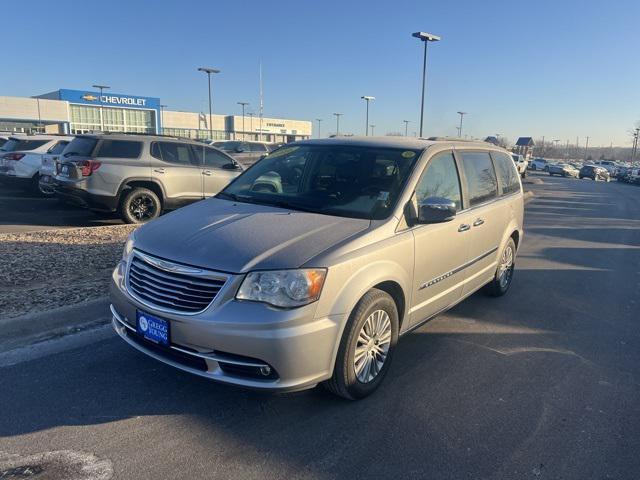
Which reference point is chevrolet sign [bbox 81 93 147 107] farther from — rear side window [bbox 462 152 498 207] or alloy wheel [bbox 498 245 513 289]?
rear side window [bbox 462 152 498 207]

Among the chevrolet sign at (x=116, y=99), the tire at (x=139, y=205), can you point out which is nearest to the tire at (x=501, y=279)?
the tire at (x=139, y=205)

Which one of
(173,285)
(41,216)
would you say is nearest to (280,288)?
(173,285)

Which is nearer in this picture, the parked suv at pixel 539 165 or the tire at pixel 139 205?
the tire at pixel 139 205

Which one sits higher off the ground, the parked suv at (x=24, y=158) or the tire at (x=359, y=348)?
the parked suv at (x=24, y=158)

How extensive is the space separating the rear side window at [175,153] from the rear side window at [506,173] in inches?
258

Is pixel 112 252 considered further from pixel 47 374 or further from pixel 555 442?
pixel 555 442

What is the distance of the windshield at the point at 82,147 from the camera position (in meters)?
9.36

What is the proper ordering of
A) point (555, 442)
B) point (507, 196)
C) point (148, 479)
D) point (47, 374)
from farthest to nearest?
point (507, 196) → point (47, 374) → point (555, 442) → point (148, 479)

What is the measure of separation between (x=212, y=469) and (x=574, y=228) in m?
11.9

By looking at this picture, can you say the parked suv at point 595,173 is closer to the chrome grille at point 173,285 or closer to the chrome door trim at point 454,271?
the chrome door trim at point 454,271

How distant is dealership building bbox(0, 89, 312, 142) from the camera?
194 ft

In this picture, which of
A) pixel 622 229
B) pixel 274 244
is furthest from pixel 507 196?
pixel 622 229

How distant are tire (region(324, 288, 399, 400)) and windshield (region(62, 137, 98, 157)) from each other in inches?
308

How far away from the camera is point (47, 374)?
3.63 m
